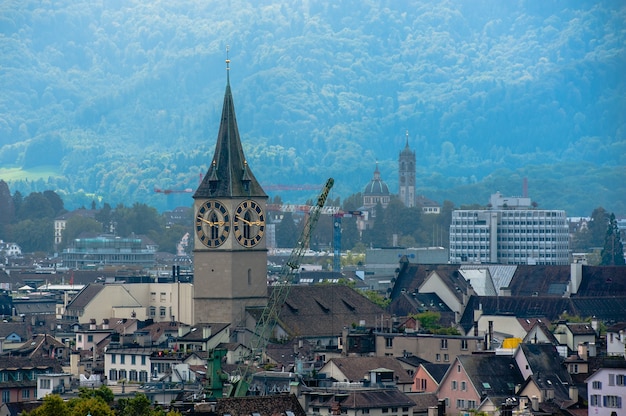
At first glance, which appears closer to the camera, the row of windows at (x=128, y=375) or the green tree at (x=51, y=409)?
the green tree at (x=51, y=409)

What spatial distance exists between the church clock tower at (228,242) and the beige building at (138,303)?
21.3ft

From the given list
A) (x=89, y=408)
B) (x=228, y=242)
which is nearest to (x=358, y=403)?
(x=89, y=408)

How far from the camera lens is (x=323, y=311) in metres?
91.5

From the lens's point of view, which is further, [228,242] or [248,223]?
[248,223]

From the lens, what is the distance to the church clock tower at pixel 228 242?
3612 inches

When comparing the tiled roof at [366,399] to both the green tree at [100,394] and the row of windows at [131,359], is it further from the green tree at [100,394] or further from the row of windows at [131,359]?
the row of windows at [131,359]

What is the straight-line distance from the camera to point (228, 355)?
7956 cm

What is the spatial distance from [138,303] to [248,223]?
41.2ft

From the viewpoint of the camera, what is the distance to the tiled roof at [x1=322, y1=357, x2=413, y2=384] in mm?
67500

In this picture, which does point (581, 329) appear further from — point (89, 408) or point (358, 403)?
point (89, 408)

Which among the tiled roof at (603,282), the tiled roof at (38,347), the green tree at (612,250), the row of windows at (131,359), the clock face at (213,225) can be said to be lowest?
the row of windows at (131,359)

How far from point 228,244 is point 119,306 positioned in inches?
531

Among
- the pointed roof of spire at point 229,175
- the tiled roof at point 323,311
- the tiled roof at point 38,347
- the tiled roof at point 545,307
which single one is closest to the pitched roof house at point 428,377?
the tiled roof at point 38,347

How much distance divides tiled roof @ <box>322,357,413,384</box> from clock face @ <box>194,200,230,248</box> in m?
23.4
